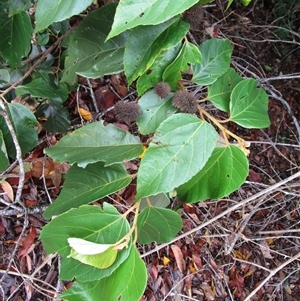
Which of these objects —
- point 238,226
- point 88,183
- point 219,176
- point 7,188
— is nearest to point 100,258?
point 88,183

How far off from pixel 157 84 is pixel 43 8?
0.28 m

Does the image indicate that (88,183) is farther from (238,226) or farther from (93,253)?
(238,226)

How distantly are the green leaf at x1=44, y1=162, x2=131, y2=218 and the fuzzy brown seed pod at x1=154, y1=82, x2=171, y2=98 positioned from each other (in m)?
0.18

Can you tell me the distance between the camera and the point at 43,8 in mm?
642

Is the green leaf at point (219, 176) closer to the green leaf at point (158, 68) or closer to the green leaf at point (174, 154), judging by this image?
the green leaf at point (174, 154)

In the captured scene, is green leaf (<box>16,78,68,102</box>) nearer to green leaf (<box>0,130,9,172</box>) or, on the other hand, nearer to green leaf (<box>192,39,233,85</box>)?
green leaf (<box>0,130,9,172</box>)

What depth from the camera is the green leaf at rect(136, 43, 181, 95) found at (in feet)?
2.64

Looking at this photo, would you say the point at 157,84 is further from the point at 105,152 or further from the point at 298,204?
the point at 298,204

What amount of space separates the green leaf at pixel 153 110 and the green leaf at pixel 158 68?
1.6 inches

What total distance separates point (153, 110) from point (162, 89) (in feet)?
0.20

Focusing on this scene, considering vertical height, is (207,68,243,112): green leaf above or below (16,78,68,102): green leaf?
below

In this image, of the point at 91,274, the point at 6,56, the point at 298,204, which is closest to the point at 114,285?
the point at 91,274

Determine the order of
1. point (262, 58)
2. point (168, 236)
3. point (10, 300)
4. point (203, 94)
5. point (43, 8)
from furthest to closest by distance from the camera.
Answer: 1. point (262, 58)
2. point (203, 94)
3. point (10, 300)
4. point (168, 236)
5. point (43, 8)

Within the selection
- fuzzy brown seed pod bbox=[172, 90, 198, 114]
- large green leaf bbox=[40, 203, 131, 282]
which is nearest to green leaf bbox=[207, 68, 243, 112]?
fuzzy brown seed pod bbox=[172, 90, 198, 114]
